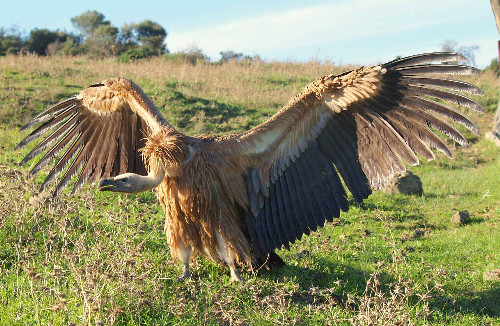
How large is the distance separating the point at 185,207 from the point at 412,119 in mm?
2267

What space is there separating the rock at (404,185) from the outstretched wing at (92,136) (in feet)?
15.3

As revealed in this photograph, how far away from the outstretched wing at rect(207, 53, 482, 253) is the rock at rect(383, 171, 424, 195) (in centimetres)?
390

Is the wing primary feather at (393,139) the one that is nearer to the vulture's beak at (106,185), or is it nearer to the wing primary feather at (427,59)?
the wing primary feather at (427,59)

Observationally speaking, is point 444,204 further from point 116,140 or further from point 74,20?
point 74,20

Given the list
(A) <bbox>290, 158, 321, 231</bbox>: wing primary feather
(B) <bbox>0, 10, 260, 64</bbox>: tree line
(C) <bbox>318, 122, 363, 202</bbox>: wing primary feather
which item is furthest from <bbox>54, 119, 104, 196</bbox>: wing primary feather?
(B) <bbox>0, 10, 260, 64</bbox>: tree line

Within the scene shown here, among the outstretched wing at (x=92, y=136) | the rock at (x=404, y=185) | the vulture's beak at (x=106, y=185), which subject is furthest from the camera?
the rock at (x=404, y=185)

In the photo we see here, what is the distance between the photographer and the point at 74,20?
145 feet

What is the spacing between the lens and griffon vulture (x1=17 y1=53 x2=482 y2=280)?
4535 mm

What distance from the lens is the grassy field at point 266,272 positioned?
4.09 meters

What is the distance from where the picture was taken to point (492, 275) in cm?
560

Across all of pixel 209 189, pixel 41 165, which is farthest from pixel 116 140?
pixel 209 189

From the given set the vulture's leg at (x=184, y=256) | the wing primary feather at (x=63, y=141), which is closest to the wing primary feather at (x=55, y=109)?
the wing primary feather at (x=63, y=141)

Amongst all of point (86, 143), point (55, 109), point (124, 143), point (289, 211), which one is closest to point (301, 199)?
point (289, 211)

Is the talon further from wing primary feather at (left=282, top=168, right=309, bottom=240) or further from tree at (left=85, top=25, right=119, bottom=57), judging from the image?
tree at (left=85, top=25, right=119, bottom=57)
